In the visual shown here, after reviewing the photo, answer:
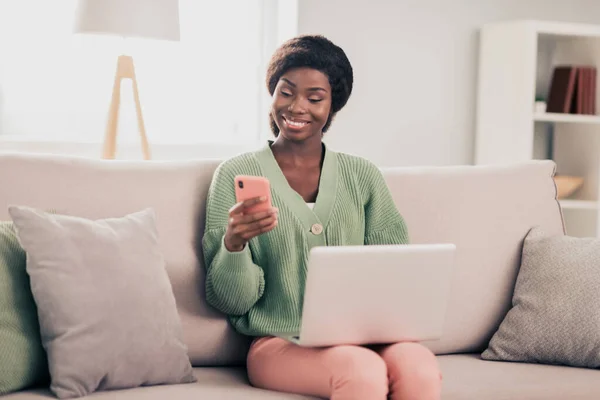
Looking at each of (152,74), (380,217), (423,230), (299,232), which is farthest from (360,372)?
(152,74)

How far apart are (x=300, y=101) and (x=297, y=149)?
13 centimetres

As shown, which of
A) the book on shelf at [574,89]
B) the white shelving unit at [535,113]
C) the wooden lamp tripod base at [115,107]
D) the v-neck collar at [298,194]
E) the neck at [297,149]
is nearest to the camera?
the v-neck collar at [298,194]

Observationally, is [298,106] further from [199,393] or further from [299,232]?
[199,393]

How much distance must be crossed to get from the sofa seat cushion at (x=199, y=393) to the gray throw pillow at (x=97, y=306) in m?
0.03

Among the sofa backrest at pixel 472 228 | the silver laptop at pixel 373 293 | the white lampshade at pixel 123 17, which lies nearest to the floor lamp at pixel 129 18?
the white lampshade at pixel 123 17

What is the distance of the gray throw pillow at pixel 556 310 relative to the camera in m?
2.19

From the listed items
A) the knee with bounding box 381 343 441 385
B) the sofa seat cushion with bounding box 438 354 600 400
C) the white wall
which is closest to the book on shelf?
the white wall

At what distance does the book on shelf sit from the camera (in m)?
4.17

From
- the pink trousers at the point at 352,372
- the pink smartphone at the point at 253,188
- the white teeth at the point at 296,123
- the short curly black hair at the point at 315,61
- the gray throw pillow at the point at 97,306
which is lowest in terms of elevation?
the pink trousers at the point at 352,372

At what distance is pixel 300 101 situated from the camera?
2219mm

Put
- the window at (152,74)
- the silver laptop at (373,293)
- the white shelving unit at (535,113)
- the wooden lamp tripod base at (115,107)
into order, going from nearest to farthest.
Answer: the silver laptop at (373,293), the wooden lamp tripod base at (115,107), the window at (152,74), the white shelving unit at (535,113)

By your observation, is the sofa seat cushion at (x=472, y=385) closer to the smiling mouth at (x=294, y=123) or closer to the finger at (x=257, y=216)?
the finger at (x=257, y=216)

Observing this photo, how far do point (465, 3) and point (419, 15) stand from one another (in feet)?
0.80

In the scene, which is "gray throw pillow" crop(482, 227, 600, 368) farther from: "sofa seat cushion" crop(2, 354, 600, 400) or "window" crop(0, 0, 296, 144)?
"window" crop(0, 0, 296, 144)
